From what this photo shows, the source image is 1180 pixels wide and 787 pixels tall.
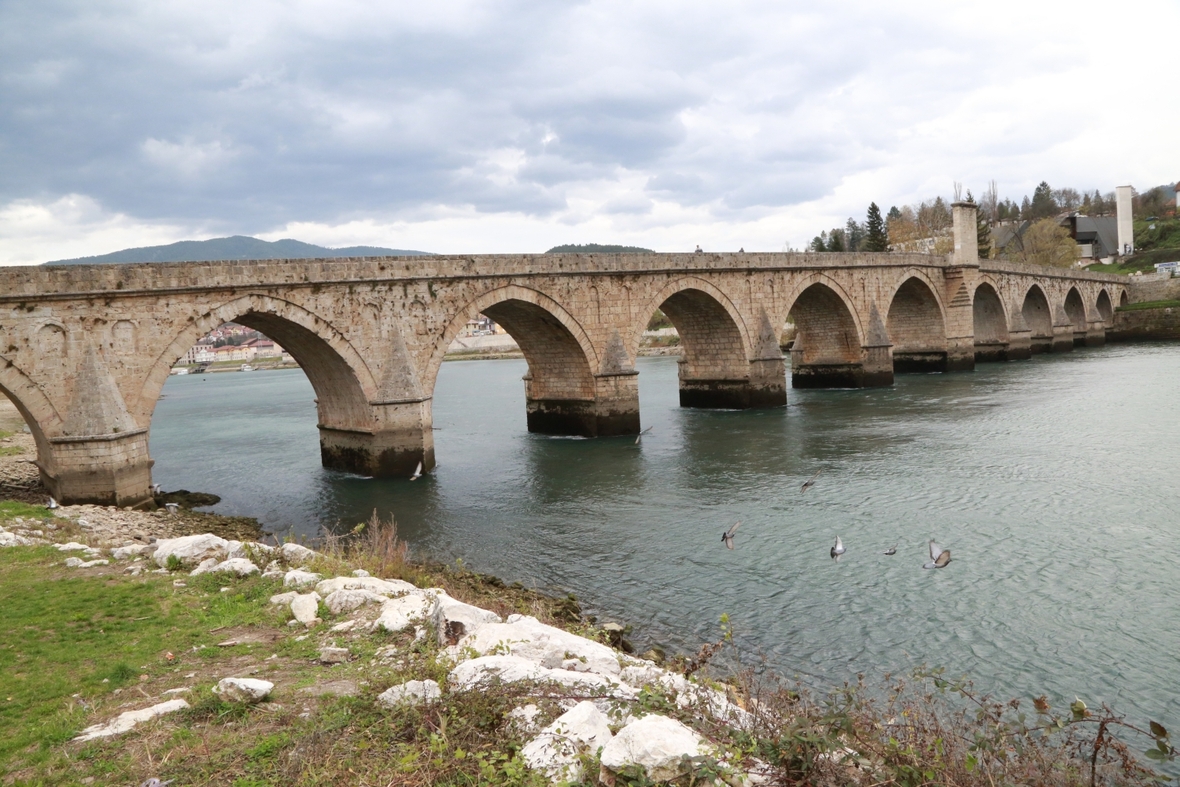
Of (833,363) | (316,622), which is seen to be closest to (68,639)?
(316,622)

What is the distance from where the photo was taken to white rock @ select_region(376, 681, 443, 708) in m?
4.53

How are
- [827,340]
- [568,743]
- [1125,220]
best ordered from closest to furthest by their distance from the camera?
[568,743] → [827,340] → [1125,220]

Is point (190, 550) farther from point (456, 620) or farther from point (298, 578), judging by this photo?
point (456, 620)

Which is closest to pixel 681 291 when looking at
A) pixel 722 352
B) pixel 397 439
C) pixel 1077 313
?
pixel 722 352

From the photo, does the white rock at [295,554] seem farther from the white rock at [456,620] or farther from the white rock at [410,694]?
the white rock at [410,694]

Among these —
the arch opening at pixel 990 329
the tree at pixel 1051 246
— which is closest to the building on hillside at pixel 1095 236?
the tree at pixel 1051 246

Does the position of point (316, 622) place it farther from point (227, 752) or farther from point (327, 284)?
point (327, 284)

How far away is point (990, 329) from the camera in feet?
143

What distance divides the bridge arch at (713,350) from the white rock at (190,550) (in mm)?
18147

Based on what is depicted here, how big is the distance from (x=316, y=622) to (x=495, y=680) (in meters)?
2.25

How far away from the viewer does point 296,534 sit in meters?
14.3

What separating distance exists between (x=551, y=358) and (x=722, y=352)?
7171 millimetres

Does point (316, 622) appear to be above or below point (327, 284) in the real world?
below

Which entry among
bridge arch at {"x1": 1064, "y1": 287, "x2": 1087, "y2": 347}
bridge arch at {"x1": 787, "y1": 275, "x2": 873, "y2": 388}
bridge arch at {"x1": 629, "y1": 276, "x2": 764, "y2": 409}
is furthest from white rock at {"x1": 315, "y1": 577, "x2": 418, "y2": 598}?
bridge arch at {"x1": 1064, "y1": 287, "x2": 1087, "y2": 347}
